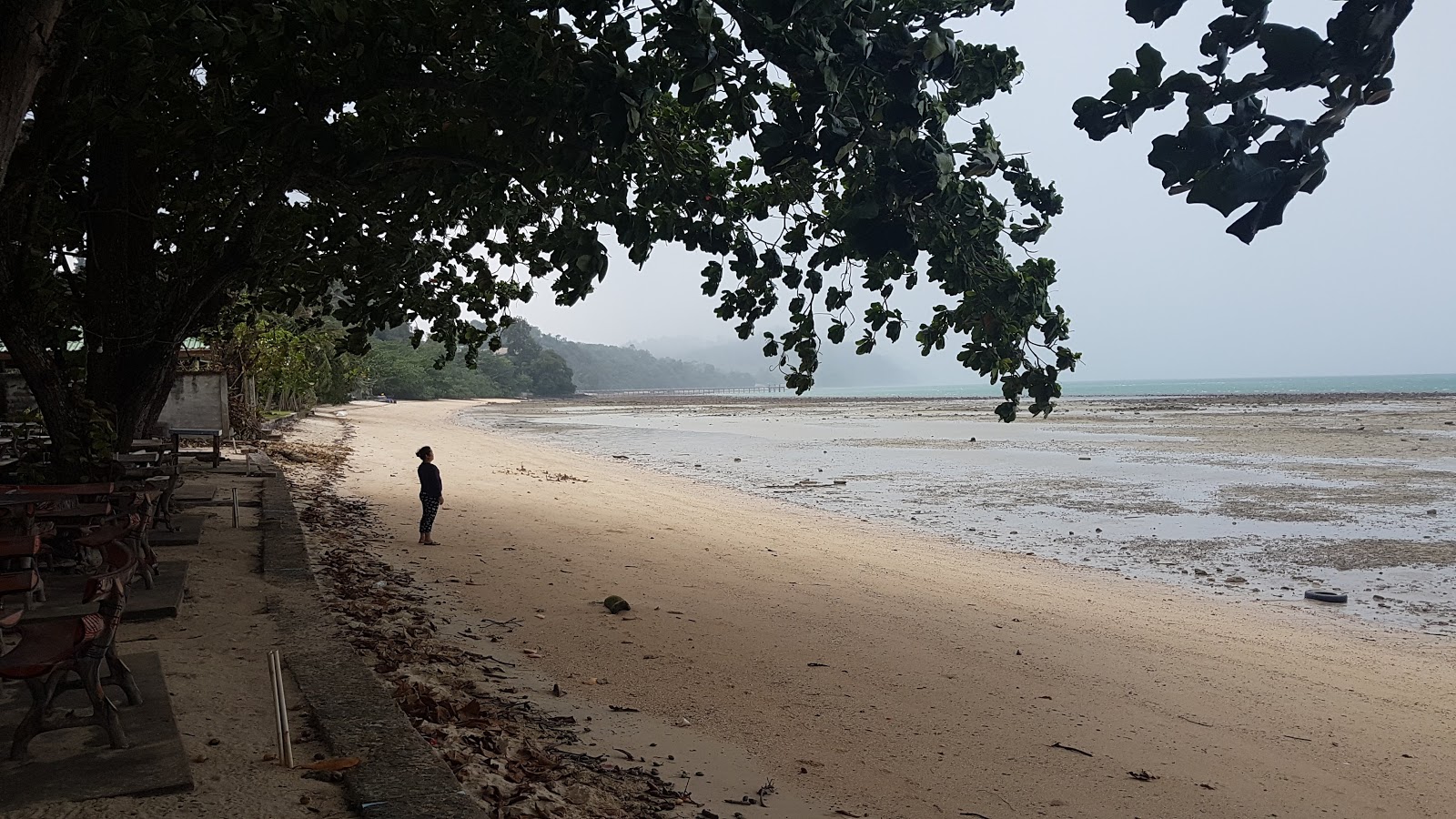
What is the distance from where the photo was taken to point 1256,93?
7.05 feet

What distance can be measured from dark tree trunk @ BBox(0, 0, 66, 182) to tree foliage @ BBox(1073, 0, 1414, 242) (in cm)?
368

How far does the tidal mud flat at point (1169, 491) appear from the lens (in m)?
10.5

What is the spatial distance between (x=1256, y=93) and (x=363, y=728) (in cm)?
368

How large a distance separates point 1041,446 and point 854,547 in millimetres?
19627

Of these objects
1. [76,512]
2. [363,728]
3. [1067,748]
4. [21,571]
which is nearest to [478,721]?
[363,728]

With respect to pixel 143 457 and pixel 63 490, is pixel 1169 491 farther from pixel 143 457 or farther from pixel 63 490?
pixel 63 490

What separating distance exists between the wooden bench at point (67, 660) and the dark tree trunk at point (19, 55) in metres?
1.60

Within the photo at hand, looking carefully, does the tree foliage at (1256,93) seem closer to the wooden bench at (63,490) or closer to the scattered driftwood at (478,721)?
the scattered driftwood at (478,721)

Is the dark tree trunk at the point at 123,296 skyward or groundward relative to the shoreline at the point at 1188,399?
skyward

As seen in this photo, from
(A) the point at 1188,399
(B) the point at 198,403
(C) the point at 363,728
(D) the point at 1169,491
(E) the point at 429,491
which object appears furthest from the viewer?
(A) the point at 1188,399

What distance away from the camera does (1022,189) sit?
4.29 metres

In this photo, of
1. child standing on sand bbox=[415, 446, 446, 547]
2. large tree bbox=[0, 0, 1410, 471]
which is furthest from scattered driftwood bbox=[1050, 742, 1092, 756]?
child standing on sand bbox=[415, 446, 446, 547]

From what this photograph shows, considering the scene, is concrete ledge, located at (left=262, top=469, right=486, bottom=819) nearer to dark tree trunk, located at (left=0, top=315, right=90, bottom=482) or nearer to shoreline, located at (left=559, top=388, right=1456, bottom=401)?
dark tree trunk, located at (left=0, top=315, right=90, bottom=482)

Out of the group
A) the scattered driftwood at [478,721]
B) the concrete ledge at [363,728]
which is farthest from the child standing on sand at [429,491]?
the concrete ledge at [363,728]
